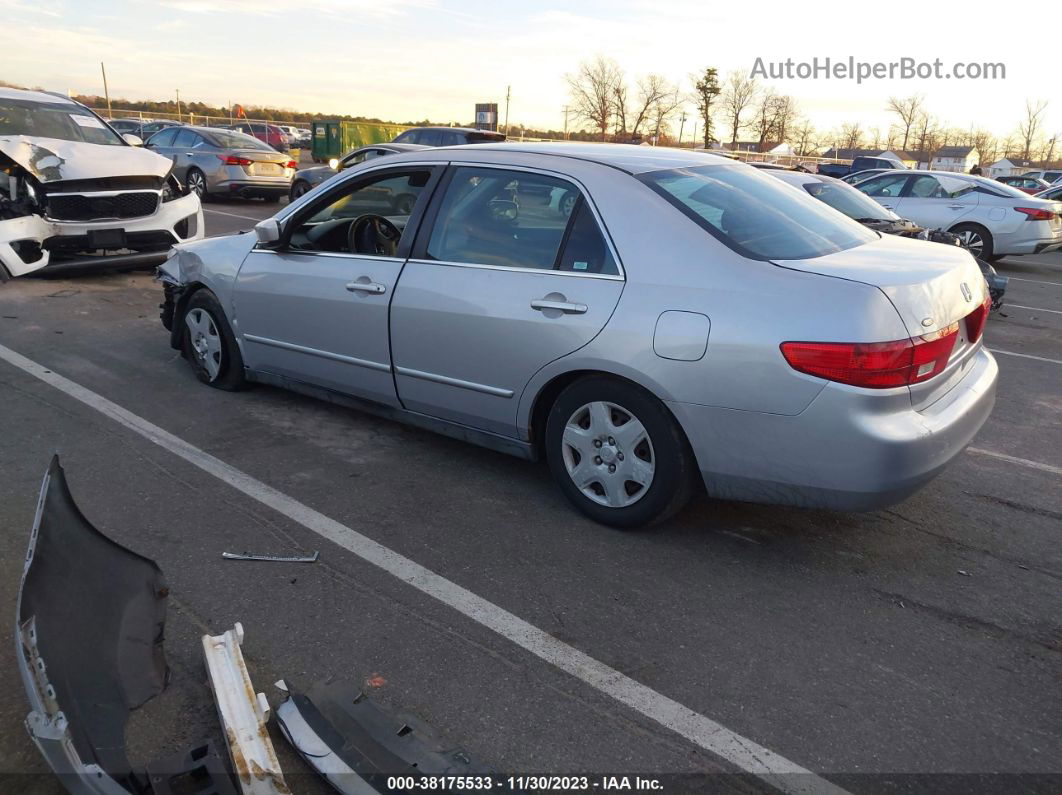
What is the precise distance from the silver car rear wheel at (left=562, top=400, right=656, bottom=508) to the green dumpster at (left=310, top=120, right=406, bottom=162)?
30.9 meters

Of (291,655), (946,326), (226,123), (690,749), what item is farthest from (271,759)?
(226,123)

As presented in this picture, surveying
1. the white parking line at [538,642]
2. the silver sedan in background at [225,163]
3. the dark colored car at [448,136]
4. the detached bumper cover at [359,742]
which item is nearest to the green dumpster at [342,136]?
the dark colored car at [448,136]

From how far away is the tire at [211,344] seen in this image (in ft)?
17.5

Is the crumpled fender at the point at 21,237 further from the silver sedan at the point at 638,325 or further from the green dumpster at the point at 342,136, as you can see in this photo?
the green dumpster at the point at 342,136

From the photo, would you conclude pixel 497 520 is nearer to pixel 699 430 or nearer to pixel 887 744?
pixel 699 430

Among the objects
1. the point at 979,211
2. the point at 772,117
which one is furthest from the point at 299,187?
the point at 772,117

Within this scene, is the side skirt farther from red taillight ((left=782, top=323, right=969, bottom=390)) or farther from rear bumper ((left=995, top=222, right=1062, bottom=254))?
rear bumper ((left=995, top=222, right=1062, bottom=254))

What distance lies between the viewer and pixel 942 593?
335 cm

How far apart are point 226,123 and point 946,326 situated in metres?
49.2

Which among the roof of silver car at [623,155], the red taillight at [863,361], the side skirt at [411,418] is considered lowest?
the side skirt at [411,418]

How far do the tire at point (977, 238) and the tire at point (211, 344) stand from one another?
1191cm

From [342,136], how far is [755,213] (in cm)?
3165

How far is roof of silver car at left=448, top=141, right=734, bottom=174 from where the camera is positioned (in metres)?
3.88

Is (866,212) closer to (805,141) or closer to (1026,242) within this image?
(1026,242)
